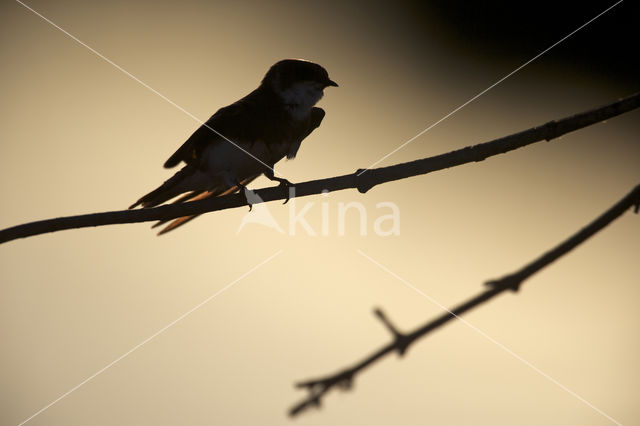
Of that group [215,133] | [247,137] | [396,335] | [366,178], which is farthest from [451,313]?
[215,133]

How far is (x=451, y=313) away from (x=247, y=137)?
3416mm

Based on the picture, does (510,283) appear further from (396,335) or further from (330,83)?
(330,83)

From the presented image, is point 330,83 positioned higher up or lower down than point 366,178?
higher up

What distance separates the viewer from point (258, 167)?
4.39m

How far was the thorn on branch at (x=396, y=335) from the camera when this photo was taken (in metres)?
1.07

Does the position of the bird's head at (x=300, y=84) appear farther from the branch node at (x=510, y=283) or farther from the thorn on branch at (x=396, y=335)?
the branch node at (x=510, y=283)

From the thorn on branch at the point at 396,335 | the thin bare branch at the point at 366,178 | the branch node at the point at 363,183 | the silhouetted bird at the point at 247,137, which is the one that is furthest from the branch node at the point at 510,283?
the silhouetted bird at the point at 247,137

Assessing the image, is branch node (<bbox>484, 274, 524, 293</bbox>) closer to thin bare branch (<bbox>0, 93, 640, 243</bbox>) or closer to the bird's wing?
thin bare branch (<bbox>0, 93, 640, 243</bbox>)

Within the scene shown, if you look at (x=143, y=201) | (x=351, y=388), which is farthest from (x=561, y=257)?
(x=143, y=201)

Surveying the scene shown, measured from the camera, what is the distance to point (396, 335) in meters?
1.14

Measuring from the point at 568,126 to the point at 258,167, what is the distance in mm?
2731

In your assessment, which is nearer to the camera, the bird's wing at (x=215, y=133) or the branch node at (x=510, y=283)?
the branch node at (x=510, y=283)

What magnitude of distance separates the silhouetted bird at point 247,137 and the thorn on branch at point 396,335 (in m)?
2.96

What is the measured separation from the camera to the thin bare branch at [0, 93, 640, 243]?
183cm
